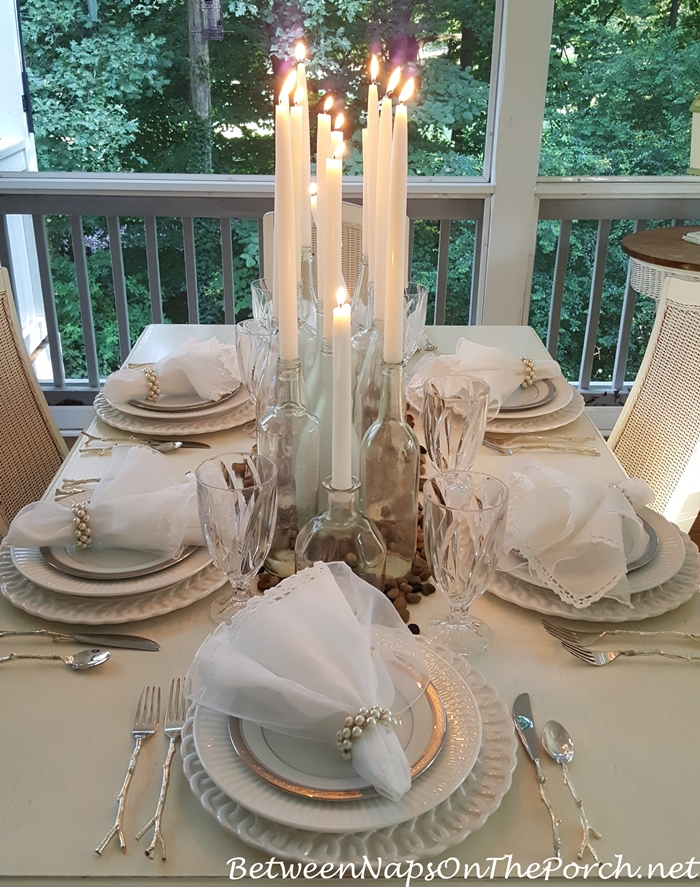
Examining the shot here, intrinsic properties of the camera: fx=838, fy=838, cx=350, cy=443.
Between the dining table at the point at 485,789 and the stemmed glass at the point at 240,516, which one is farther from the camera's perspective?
the stemmed glass at the point at 240,516

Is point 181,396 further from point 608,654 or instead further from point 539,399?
point 608,654

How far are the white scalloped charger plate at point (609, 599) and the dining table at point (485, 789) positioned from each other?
1 centimetres

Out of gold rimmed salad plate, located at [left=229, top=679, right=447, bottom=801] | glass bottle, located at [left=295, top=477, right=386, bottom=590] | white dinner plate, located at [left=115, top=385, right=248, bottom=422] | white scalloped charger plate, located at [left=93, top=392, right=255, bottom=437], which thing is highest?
glass bottle, located at [left=295, top=477, right=386, bottom=590]

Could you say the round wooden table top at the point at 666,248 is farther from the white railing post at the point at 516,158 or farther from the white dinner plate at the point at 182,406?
the white dinner plate at the point at 182,406

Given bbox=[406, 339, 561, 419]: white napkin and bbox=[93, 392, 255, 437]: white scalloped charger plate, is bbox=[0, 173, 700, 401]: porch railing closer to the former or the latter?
bbox=[406, 339, 561, 419]: white napkin

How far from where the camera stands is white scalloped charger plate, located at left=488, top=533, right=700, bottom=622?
947mm

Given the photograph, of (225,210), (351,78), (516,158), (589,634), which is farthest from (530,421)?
(351,78)

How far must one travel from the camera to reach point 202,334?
198 cm

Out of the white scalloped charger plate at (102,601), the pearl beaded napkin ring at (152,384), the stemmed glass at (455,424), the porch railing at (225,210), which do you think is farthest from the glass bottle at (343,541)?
the porch railing at (225,210)

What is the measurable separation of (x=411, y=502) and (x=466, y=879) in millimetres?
447

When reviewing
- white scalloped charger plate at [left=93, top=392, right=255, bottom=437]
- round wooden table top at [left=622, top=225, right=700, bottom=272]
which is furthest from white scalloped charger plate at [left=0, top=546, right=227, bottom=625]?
round wooden table top at [left=622, top=225, right=700, bottom=272]

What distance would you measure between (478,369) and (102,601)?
830 millimetres

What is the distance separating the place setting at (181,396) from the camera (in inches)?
57.4

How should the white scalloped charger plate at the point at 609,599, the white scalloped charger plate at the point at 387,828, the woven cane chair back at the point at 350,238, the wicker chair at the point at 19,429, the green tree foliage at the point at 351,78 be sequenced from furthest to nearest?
the green tree foliage at the point at 351,78
the woven cane chair back at the point at 350,238
the wicker chair at the point at 19,429
the white scalloped charger plate at the point at 609,599
the white scalloped charger plate at the point at 387,828
